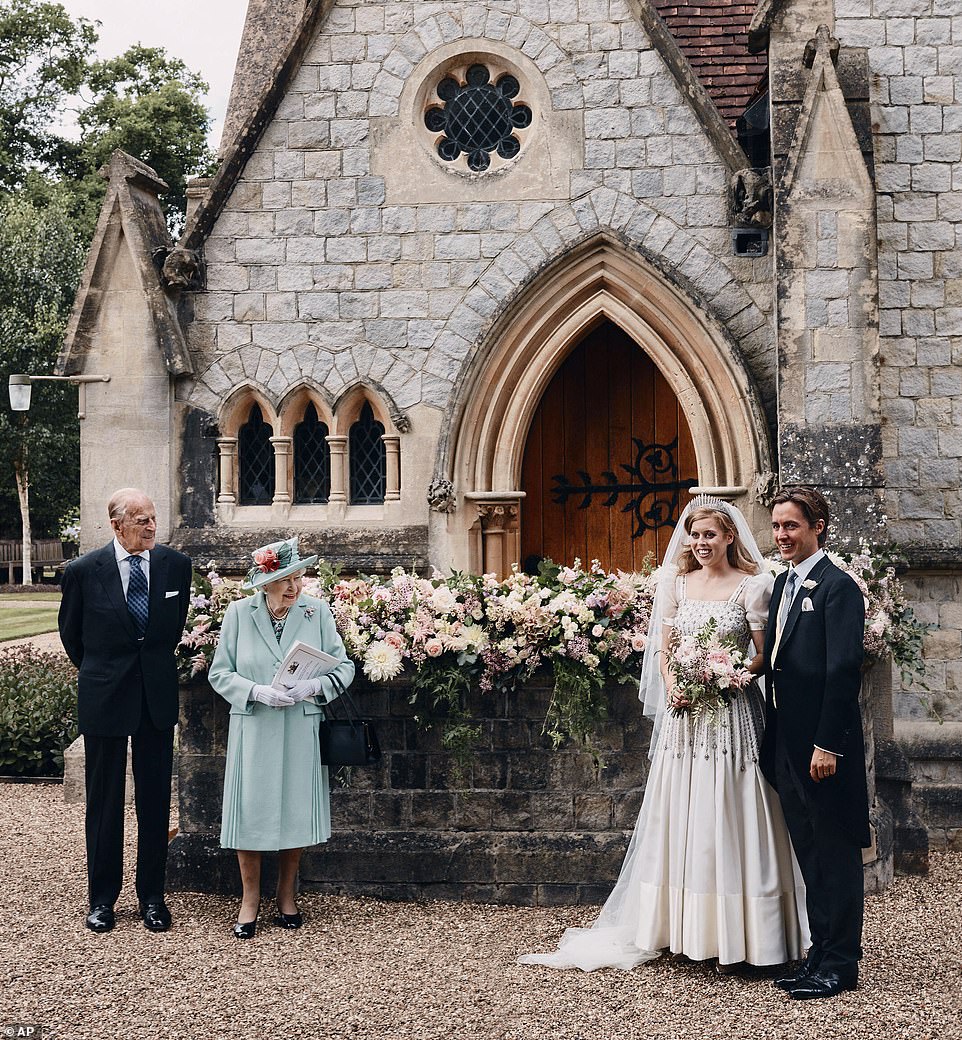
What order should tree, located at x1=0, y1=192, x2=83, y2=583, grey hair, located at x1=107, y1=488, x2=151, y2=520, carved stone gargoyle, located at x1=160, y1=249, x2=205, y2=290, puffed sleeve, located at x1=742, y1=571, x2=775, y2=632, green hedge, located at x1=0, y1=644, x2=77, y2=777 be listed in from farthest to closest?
1. tree, located at x1=0, y1=192, x2=83, y2=583
2. green hedge, located at x1=0, y1=644, x2=77, y2=777
3. carved stone gargoyle, located at x1=160, y1=249, x2=205, y2=290
4. grey hair, located at x1=107, y1=488, x2=151, y2=520
5. puffed sleeve, located at x1=742, y1=571, x2=775, y2=632

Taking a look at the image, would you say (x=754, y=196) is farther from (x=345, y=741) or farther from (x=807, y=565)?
(x=345, y=741)

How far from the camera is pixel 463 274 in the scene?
850 cm

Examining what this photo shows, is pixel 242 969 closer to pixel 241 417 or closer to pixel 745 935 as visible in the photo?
pixel 745 935

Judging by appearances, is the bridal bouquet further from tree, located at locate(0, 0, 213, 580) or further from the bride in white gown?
tree, located at locate(0, 0, 213, 580)

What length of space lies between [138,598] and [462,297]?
379 centimetres

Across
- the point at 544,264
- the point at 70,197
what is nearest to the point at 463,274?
the point at 544,264

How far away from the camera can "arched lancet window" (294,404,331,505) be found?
8906 millimetres

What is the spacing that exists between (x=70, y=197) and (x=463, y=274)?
2502 centimetres

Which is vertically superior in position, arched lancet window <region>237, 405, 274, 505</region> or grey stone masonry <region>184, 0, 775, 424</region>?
grey stone masonry <region>184, 0, 775, 424</region>

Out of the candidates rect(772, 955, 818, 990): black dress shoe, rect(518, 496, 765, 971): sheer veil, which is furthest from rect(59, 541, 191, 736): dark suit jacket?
rect(772, 955, 818, 990): black dress shoe

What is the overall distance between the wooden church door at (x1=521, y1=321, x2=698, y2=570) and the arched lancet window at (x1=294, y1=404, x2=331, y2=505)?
4.83ft

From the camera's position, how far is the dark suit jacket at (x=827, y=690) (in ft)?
14.4

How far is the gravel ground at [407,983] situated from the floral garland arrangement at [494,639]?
974 millimetres

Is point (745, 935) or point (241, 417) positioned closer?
point (745, 935)
